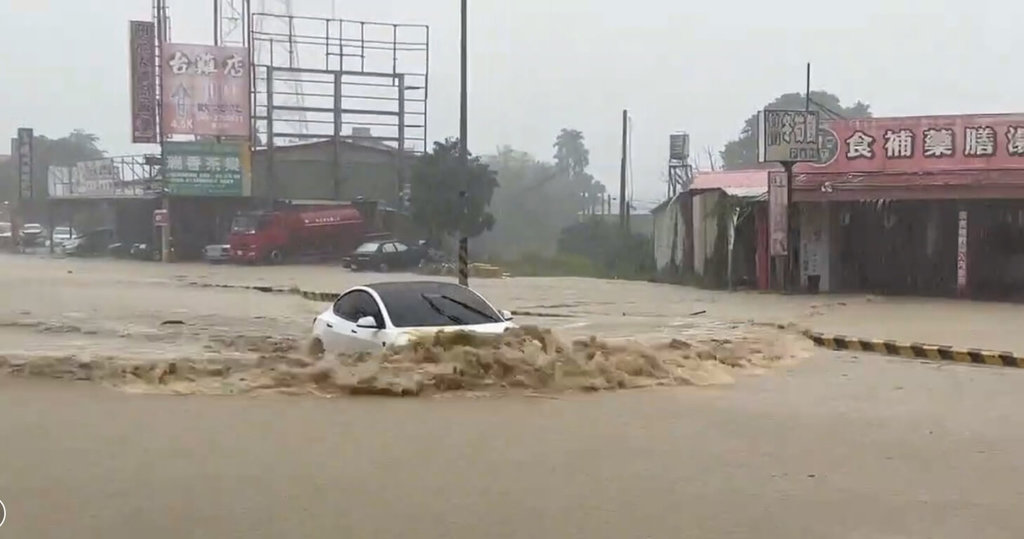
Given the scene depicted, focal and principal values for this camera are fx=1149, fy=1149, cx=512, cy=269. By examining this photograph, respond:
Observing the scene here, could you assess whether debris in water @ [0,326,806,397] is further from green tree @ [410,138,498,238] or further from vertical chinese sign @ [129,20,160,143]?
vertical chinese sign @ [129,20,160,143]

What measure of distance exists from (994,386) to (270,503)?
8.52 meters

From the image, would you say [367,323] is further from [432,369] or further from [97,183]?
[97,183]

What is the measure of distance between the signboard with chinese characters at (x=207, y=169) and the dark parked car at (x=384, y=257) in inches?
356

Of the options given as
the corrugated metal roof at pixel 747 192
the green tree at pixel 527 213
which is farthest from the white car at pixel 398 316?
the green tree at pixel 527 213

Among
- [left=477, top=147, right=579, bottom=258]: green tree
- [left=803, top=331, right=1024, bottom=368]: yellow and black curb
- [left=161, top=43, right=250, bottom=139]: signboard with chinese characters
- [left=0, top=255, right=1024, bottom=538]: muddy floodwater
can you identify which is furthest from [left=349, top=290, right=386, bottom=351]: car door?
[left=477, top=147, right=579, bottom=258]: green tree

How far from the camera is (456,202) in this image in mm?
44188

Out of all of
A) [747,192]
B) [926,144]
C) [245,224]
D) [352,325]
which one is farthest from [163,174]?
[352,325]

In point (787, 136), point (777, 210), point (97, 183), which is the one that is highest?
point (787, 136)

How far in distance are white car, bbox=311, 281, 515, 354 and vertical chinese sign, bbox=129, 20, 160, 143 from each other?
36232 millimetres

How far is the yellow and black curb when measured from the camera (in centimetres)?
1406

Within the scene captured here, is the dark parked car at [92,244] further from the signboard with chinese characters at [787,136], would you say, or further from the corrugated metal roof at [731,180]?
the signboard with chinese characters at [787,136]

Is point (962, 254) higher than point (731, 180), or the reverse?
point (731, 180)

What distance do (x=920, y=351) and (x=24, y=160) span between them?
51352 mm

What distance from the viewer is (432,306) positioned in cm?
1245
